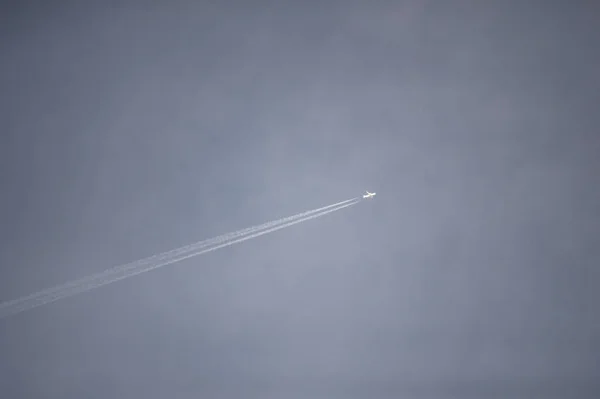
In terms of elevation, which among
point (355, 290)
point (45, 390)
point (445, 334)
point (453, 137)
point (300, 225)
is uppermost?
point (453, 137)

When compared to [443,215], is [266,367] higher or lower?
lower

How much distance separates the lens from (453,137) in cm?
948

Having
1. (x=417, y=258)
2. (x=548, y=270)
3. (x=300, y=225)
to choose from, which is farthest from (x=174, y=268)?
(x=548, y=270)

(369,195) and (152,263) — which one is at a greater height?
(369,195)

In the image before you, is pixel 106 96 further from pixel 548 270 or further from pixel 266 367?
pixel 548 270

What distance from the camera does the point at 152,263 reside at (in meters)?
9.62

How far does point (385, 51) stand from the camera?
9.60 m

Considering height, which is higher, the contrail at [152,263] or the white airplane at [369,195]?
the white airplane at [369,195]

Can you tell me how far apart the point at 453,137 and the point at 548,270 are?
8.44 ft

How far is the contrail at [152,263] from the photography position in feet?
31.4

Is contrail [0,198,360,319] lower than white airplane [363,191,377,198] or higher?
lower

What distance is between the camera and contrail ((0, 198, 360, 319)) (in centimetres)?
957

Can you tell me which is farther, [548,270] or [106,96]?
[106,96]

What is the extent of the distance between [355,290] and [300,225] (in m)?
1.37
